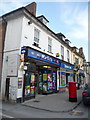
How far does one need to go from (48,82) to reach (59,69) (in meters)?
3.21

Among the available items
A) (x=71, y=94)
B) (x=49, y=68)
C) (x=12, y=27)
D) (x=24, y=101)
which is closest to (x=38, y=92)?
(x=49, y=68)

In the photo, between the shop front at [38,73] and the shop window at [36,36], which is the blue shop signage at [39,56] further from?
the shop window at [36,36]

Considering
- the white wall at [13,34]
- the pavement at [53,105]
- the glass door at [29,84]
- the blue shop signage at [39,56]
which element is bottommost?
the pavement at [53,105]

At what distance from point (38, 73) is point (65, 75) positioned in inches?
231

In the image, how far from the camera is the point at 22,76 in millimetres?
8070

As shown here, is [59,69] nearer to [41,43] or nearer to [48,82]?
[48,82]

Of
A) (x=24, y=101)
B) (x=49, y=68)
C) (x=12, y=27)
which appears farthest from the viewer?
(x=49, y=68)

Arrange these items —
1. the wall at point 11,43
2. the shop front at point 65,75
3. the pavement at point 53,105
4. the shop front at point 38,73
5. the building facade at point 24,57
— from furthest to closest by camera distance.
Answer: the shop front at point 65,75, the wall at point 11,43, the shop front at point 38,73, the building facade at point 24,57, the pavement at point 53,105

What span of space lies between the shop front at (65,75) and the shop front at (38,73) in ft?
5.57

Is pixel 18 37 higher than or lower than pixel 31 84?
higher

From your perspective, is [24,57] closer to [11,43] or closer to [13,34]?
[11,43]

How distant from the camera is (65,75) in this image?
16.2 meters

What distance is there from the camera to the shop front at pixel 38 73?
8383 millimetres

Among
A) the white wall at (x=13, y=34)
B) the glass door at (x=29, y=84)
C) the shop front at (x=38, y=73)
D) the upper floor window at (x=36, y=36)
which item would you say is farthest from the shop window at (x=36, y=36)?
the glass door at (x=29, y=84)
